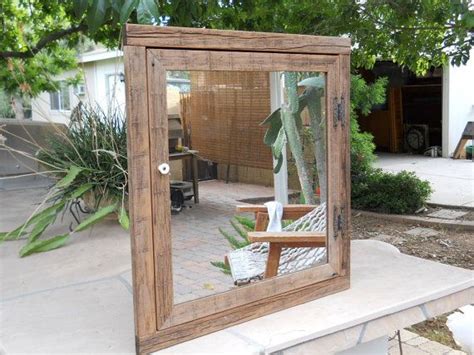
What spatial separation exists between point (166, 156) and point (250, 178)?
66cm

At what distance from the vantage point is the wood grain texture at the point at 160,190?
145 cm

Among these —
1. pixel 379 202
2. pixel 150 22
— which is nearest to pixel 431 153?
pixel 379 202

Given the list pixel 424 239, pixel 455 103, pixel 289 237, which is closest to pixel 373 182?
pixel 424 239

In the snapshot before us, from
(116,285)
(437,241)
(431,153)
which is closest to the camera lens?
(116,285)

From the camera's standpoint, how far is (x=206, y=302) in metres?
1.64

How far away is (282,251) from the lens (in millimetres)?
1967

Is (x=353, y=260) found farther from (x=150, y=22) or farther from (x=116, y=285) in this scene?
(x=150, y=22)

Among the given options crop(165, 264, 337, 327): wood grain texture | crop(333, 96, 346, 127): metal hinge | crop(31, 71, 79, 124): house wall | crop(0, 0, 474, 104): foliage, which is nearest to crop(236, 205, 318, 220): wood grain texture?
crop(165, 264, 337, 327): wood grain texture

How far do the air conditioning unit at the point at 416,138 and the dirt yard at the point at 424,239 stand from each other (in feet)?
20.0

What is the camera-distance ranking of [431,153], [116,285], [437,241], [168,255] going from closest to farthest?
[168,255], [116,285], [437,241], [431,153]

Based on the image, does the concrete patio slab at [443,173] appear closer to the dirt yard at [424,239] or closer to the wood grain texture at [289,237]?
the dirt yard at [424,239]

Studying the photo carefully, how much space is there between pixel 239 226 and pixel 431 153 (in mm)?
10523

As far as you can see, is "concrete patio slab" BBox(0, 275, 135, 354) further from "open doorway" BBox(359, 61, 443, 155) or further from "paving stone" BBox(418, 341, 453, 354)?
"open doorway" BBox(359, 61, 443, 155)

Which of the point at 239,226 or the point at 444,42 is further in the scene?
the point at 444,42
